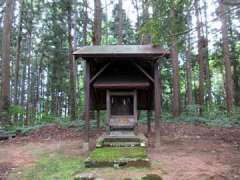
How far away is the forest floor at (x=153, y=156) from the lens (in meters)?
6.88

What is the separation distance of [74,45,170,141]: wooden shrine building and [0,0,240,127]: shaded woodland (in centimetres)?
86

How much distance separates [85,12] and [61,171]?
19.2 metres

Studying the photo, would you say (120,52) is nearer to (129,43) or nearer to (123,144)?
(123,144)

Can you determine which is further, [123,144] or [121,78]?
[121,78]

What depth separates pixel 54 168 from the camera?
7566 mm

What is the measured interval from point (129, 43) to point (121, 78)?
68.7ft

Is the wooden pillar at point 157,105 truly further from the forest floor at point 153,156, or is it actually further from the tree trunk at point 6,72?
the tree trunk at point 6,72

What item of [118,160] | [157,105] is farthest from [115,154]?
[157,105]

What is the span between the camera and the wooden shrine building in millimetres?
10234

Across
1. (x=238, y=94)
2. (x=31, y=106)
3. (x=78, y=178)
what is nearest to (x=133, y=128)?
(x=78, y=178)

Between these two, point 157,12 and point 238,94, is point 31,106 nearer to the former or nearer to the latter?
point 238,94

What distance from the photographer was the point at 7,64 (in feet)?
51.6

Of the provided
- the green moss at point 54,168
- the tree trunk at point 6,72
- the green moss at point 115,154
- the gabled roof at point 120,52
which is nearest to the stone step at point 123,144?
Answer: the green moss at point 115,154

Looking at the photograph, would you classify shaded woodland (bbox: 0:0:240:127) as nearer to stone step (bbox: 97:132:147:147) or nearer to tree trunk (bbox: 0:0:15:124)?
tree trunk (bbox: 0:0:15:124)
